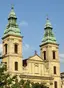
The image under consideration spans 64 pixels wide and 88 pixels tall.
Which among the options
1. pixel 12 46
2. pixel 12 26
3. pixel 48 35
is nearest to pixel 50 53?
pixel 48 35

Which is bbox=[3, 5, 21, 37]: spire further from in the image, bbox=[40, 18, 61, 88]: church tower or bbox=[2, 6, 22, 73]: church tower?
bbox=[40, 18, 61, 88]: church tower

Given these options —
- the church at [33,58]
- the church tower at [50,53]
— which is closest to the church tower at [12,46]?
the church at [33,58]

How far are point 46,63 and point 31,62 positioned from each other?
17.8 ft

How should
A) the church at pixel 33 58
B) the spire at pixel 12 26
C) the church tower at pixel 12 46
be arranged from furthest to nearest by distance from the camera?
the spire at pixel 12 26, the church at pixel 33 58, the church tower at pixel 12 46

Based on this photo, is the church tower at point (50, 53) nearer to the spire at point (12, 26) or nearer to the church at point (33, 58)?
the church at point (33, 58)

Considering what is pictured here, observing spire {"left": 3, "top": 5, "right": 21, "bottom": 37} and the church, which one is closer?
the church

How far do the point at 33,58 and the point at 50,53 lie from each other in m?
5.45

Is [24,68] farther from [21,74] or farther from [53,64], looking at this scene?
[53,64]

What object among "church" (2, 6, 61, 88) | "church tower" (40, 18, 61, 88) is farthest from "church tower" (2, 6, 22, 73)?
"church tower" (40, 18, 61, 88)

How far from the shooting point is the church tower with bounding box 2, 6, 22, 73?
7512cm

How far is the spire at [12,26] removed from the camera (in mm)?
76625

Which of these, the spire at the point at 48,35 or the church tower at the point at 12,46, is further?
the spire at the point at 48,35

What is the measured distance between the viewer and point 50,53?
82562 millimetres

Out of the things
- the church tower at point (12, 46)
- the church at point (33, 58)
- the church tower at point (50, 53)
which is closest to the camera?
the church tower at point (12, 46)
